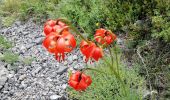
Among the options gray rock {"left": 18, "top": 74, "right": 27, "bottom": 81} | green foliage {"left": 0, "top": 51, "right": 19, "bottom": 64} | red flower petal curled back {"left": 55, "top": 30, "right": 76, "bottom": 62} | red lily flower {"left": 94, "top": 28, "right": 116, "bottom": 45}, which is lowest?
gray rock {"left": 18, "top": 74, "right": 27, "bottom": 81}

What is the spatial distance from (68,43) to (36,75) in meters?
2.78

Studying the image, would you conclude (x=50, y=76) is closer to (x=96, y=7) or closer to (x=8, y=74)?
(x=8, y=74)

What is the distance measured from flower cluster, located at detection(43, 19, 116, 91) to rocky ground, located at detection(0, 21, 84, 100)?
1.78 meters

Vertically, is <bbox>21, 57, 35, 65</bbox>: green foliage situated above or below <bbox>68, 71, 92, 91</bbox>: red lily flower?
below

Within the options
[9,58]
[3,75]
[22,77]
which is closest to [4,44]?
[9,58]

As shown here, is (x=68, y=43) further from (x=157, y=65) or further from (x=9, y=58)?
(x=9, y=58)

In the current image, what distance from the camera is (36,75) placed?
505 cm

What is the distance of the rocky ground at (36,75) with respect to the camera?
4.69 meters

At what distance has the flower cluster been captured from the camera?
7.76 ft

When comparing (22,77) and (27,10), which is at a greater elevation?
(27,10)

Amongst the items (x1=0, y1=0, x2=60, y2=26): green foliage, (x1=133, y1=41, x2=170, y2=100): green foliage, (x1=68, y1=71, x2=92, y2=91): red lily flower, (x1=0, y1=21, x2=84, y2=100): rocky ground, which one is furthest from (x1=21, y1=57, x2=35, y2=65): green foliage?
(x1=68, y1=71, x2=92, y2=91): red lily flower

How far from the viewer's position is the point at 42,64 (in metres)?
5.27

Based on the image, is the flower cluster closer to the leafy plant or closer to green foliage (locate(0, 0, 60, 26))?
the leafy plant

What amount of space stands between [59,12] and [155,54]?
1.82 meters
